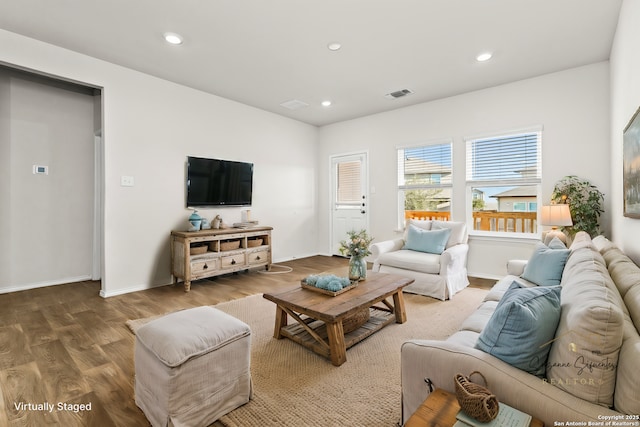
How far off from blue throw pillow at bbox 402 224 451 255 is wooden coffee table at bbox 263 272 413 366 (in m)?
1.26

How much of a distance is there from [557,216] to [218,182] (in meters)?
4.40

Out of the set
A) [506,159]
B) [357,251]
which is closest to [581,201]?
[506,159]

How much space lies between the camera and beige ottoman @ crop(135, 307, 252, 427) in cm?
147

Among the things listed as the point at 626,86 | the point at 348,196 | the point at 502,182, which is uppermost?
the point at 626,86

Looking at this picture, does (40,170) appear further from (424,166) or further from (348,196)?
(424,166)

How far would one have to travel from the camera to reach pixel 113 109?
3678 mm

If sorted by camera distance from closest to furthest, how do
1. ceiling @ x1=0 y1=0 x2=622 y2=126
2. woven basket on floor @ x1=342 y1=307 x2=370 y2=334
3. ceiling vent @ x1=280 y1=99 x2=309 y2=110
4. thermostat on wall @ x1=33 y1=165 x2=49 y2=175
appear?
woven basket on floor @ x1=342 y1=307 x2=370 y2=334 → ceiling @ x1=0 y1=0 x2=622 y2=126 → thermostat on wall @ x1=33 y1=165 x2=49 y2=175 → ceiling vent @ x1=280 y1=99 x2=309 y2=110

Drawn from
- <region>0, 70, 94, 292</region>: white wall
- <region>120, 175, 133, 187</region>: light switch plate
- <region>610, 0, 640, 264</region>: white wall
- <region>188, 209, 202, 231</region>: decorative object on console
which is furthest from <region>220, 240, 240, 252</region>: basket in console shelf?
<region>610, 0, 640, 264</region>: white wall

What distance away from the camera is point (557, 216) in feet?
11.0

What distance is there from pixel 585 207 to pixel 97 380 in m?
4.76

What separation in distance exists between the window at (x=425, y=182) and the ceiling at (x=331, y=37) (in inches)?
40.4

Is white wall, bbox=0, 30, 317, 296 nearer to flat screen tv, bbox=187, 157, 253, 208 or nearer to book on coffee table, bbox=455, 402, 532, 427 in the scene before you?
flat screen tv, bbox=187, 157, 253, 208

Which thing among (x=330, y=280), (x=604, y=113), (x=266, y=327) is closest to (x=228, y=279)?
(x=266, y=327)

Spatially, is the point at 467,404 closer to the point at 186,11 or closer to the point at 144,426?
the point at 144,426
